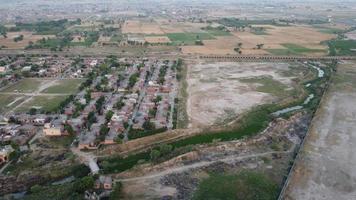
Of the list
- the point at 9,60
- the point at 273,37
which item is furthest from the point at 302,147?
the point at 273,37

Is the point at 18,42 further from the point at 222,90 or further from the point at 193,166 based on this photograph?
the point at 193,166

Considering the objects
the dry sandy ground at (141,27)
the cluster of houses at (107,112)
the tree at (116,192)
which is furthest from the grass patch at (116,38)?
the tree at (116,192)

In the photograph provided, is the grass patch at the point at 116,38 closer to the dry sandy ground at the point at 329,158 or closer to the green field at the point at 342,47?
the green field at the point at 342,47

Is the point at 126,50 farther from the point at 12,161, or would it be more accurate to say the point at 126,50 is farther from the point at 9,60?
the point at 12,161

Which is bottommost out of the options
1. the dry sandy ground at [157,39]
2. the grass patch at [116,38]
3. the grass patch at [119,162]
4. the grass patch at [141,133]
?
the grass patch at [119,162]

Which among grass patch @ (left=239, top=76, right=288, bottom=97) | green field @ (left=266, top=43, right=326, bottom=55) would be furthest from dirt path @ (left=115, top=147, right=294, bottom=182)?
green field @ (left=266, top=43, right=326, bottom=55)

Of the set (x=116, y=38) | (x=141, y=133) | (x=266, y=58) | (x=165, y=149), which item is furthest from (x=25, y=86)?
(x=266, y=58)

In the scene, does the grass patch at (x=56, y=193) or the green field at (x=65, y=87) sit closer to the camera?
the grass patch at (x=56, y=193)
